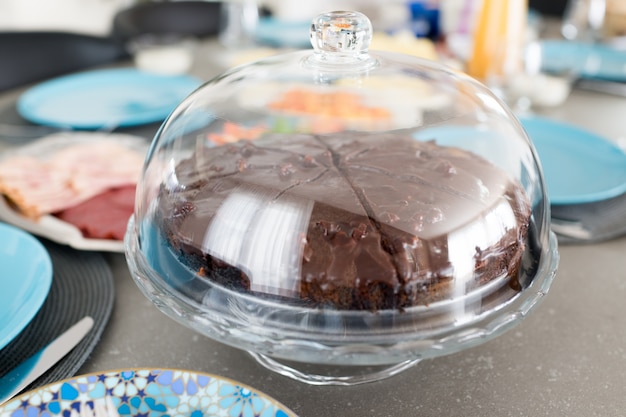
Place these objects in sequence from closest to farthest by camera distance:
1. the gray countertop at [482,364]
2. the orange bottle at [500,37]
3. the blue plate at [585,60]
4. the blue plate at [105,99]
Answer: the gray countertop at [482,364], the blue plate at [105,99], the orange bottle at [500,37], the blue plate at [585,60]

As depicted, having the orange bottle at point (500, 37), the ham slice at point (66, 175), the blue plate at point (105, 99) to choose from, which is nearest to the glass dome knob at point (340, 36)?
the ham slice at point (66, 175)

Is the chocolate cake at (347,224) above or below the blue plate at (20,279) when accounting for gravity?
above

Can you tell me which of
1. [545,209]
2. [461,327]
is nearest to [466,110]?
[545,209]

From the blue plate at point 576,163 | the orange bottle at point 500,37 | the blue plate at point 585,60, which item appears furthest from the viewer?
the blue plate at point 585,60

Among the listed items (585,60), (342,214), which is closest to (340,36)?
(342,214)

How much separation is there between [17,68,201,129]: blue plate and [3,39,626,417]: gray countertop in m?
0.59

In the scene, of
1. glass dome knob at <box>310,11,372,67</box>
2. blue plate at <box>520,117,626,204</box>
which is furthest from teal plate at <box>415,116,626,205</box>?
glass dome knob at <box>310,11,372,67</box>

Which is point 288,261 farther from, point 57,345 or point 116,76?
point 116,76

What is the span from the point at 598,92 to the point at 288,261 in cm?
136

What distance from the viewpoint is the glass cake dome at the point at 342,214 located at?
0.60 m

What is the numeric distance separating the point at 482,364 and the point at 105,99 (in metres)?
1.15

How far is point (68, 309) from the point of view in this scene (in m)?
0.78

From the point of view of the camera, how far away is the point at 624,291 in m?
0.85

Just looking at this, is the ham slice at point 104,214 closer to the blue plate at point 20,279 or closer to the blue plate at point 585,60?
the blue plate at point 20,279
